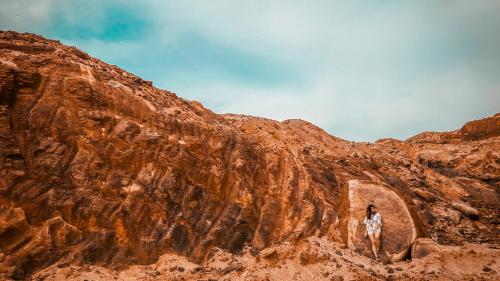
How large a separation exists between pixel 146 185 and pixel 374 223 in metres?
10.5

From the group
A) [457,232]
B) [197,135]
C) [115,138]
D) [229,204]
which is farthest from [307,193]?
[115,138]

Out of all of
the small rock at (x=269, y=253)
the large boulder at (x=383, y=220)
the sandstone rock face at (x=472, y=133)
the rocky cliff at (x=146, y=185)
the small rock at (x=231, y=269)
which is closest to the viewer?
the rocky cliff at (x=146, y=185)

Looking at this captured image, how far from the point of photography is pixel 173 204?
17203mm

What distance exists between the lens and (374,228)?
1789 cm

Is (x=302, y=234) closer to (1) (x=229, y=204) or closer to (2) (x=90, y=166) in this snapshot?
(1) (x=229, y=204)

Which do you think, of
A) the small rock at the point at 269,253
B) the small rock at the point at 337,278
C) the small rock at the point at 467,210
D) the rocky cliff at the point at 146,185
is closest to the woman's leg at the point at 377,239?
the rocky cliff at the point at 146,185

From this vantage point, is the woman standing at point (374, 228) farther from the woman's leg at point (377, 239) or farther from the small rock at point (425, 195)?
the small rock at point (425, 195)

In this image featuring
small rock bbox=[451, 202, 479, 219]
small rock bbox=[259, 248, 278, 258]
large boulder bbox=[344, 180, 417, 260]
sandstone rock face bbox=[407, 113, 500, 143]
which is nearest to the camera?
small rock bbox=[259, 248, 278, 258]

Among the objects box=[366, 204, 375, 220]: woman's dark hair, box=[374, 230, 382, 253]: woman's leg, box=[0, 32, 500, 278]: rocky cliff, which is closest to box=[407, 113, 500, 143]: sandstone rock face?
box=[0, 32, 500, 278]: rocky cliff

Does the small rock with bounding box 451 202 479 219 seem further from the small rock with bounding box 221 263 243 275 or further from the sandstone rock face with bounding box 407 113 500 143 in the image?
the sandstone rock face with bounding box 407 113 500 143

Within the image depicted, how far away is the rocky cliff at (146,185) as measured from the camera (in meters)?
14.7

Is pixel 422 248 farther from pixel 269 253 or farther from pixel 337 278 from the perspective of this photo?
pixel 269 253

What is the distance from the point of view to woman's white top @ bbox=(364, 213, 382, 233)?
17.9m

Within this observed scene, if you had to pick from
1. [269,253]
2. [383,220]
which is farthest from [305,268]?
[383,220]
